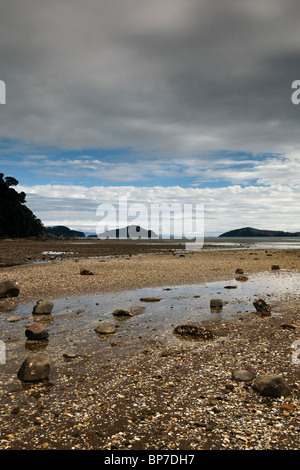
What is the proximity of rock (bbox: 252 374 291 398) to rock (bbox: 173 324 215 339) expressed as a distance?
11.6 feet

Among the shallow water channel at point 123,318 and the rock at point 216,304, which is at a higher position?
the rock at point 216,304

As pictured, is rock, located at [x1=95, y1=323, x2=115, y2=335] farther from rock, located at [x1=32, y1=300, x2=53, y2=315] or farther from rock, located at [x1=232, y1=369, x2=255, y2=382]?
rock, located at [x1=232, y1=369, x2=255, y2=382]

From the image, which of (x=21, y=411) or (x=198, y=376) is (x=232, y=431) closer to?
(x=198, y=376)

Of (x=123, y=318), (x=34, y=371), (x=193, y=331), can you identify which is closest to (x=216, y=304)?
(x=193, y=331)

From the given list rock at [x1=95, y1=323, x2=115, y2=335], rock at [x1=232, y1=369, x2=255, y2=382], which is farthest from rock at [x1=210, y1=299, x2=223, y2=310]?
rock at [x1=232, y1=369, x2=255, y2=382]

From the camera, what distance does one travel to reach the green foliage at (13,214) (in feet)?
292

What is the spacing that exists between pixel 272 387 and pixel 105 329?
5756 mm

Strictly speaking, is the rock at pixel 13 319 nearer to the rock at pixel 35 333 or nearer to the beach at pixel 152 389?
the beach at pixel 152 389

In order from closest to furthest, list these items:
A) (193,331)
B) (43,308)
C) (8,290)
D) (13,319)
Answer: (193,331)
(13,319)
(43,308)
(8,290)

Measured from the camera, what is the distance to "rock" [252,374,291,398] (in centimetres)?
602

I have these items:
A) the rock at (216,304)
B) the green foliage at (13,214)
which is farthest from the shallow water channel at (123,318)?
the green foliage at (13,214)

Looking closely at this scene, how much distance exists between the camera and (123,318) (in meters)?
12.0

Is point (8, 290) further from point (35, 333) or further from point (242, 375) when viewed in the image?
point (242, 375)

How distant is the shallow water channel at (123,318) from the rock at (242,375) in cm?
278
